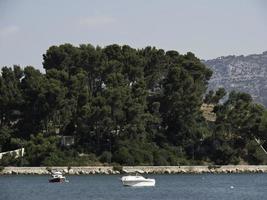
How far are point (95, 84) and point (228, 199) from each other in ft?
146

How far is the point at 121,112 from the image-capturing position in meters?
93.0

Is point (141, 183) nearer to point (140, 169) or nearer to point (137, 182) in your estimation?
point (137, 182)

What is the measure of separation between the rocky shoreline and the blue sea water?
3.17 m

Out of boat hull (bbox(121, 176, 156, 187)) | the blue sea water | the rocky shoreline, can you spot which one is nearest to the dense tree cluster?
the rocky shoreline

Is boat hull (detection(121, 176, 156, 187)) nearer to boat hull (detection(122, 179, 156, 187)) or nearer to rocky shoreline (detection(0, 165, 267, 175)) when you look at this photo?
boat hull (detection(122, 179, 156, 187))

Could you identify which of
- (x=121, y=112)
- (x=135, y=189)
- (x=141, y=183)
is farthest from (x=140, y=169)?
(x=135, y=189)

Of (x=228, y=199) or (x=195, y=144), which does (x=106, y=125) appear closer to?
(x=195, y=144)

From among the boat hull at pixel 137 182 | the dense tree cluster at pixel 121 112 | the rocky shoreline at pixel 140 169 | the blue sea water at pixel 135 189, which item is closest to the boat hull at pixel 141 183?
the boat hull at pixel 137 182

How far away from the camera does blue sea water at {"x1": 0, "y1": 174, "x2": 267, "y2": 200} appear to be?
199ft

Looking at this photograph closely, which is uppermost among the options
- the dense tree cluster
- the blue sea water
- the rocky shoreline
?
Answer: the dense tree cluster

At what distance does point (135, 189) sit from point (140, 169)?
869 inches

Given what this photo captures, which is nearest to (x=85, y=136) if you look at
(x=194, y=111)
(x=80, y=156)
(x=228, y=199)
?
(x=80, y=156)

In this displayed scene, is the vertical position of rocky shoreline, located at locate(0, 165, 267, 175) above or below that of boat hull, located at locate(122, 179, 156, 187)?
above

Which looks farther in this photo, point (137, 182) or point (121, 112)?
point (121, 112)
